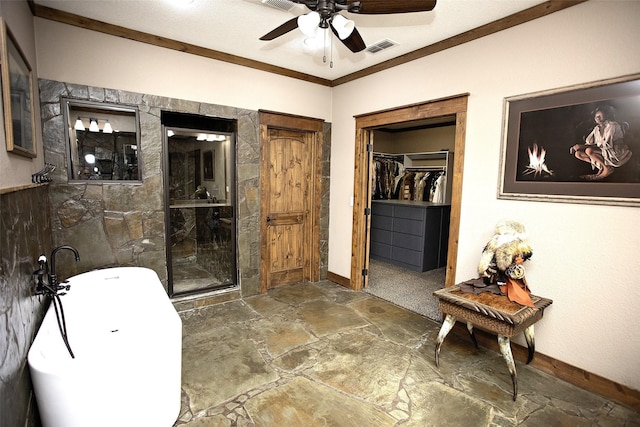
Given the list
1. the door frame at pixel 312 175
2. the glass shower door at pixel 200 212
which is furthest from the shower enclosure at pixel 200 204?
the door frame at pixel 312 175

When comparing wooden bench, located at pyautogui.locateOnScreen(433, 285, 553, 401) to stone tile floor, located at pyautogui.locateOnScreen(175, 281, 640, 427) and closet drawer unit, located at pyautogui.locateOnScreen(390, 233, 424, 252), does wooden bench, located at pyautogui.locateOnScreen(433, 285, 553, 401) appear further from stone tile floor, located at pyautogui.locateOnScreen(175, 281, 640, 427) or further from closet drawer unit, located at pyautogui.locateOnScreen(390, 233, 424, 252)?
closet drawer unit, located at pyautogui.locateOnScreen(390, 233, 424, 252)

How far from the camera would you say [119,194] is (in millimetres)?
2936

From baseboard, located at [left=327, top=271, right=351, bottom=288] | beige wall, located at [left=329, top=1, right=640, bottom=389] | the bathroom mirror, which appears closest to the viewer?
beige wall, located at [left=329, top=1, right=640, bottom=389]

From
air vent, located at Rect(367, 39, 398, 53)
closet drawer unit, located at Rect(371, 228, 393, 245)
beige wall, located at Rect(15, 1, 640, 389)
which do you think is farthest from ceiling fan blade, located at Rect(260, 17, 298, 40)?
closet drawer unit, located at Rect(371, 228, 393, 245)

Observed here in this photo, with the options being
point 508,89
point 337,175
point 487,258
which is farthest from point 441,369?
point 337,175

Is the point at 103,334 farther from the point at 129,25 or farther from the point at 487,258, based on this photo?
the point at 487,258

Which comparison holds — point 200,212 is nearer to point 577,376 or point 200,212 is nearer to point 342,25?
point 342,25

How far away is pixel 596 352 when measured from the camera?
2186 mm

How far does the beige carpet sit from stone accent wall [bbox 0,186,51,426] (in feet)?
10.6

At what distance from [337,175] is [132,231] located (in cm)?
258

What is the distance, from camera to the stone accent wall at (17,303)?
3.97ft

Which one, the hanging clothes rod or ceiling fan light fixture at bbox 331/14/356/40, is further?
the hanging clothes rod

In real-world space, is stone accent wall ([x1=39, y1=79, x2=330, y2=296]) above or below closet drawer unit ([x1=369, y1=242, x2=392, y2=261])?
above

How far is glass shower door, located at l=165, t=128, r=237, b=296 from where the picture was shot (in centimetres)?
347
